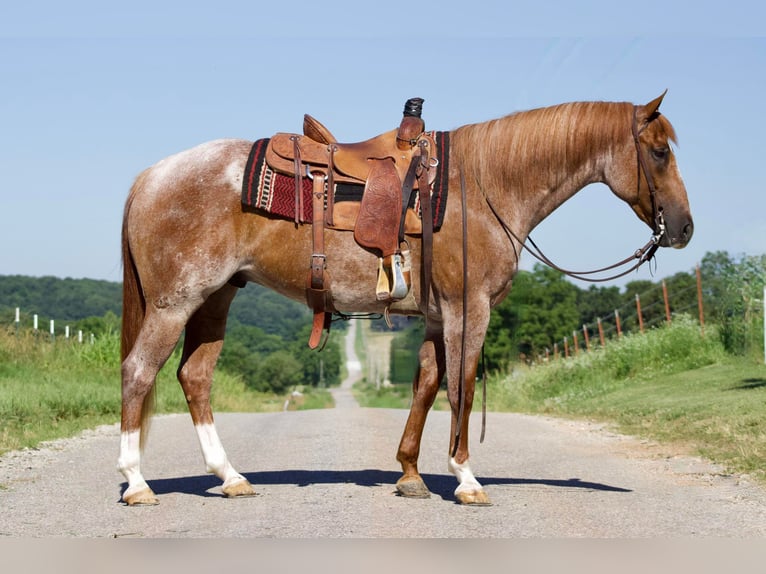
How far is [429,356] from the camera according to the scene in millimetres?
6660

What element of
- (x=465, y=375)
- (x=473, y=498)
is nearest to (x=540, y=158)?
(x=465, y=375)

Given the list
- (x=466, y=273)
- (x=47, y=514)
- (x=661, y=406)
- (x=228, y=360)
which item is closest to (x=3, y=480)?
(x=47, y=514)

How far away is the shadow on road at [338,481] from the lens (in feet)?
22.4

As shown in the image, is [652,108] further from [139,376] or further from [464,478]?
[139,376]

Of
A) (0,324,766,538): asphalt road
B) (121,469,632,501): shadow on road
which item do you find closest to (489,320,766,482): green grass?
(0,324,766,538): asphalt road

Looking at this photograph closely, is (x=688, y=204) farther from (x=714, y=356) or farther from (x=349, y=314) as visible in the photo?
(x=714, y=356)

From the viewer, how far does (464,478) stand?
6.24 meters

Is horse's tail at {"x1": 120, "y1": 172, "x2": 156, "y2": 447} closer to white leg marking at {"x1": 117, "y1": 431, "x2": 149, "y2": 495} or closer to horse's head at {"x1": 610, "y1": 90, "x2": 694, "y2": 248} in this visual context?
white leg marking at {"x1": 117, "y1": 431, "x2": 149, "y2": 495}

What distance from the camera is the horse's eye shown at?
21.2 ft

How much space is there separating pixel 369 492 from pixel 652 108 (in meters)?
3.34

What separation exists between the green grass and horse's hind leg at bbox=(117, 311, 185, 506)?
4.57 meters

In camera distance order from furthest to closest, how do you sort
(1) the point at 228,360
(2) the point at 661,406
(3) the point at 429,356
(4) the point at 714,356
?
(1) the point at 228,360 → (4) the point at 714,356 → (2) the point at 661,406 → (3) the point at 429,356

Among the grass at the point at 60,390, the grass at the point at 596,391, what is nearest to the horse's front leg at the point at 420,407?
the grass at the point at 596,391

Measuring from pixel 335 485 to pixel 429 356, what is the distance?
121cm
